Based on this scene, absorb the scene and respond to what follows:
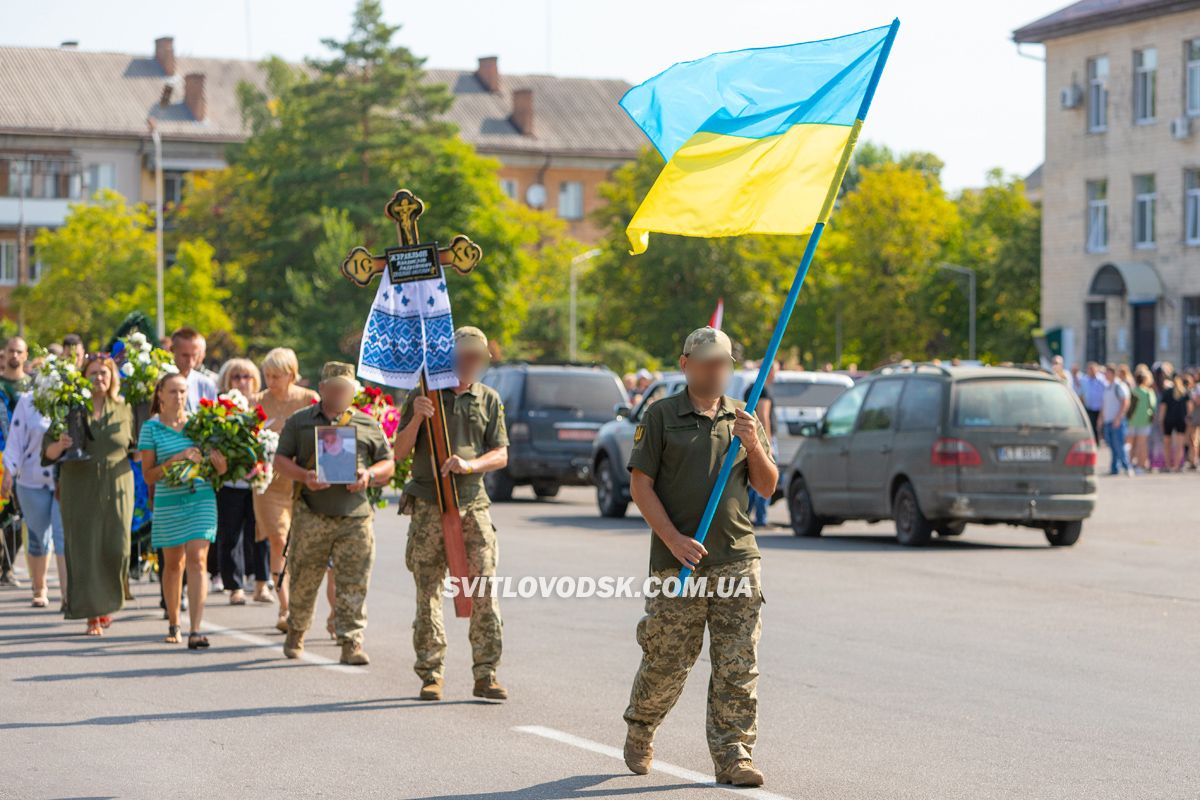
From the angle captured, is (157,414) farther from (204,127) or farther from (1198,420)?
(204,127)

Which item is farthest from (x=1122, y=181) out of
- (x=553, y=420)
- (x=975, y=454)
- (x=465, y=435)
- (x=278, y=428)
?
(x=465, y=435)

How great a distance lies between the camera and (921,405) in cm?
1942

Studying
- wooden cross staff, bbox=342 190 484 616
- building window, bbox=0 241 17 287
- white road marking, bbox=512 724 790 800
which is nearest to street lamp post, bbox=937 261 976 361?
building window, bbox=0 241 17 287

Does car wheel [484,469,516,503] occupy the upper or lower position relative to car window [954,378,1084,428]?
lower

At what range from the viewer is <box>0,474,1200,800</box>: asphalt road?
786 centimetres

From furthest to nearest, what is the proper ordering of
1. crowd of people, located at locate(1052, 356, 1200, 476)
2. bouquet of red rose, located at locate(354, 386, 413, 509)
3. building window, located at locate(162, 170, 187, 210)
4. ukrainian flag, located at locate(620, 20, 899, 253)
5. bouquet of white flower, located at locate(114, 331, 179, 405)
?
1. building window, located at locate(162, 170, 187, 210)
2. crowd of people, located at locate(1052, 356, 1200, 476)
3. bouquet of white flower, located at locate(114, 331, 179, 405)
4. bouquet of red rose, located at locate(354, 386, 413, 509)
5. ukrainian flag, located at locate(620, 20, 899, 253)

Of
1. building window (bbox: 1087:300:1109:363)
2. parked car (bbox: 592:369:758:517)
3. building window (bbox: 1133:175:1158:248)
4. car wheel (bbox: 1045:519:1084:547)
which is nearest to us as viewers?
car wheel (bbox: 1045:519:1084:547)

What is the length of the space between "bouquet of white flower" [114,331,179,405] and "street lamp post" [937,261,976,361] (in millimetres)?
72863

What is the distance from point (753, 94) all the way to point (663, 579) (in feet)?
7.25

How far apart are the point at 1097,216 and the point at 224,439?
150 ft

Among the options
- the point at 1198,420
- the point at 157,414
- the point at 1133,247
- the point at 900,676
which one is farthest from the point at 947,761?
the point at 1133,247

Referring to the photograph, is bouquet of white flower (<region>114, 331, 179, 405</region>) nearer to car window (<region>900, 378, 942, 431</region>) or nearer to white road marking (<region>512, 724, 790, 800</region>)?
white road marking (<region>512, 724, 790, 800</region>)

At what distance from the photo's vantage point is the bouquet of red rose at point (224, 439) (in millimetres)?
12211

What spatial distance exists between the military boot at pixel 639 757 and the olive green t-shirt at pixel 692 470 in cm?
74
